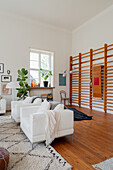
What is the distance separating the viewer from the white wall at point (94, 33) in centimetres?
534

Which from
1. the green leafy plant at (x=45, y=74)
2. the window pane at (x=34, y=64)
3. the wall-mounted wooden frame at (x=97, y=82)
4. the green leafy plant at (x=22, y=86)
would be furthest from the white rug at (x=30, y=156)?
the window pane at (x=34, y=64)

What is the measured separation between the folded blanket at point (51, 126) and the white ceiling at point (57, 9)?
4.64 m

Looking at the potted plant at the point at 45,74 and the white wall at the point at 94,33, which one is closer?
the white wall at the point at 94,33

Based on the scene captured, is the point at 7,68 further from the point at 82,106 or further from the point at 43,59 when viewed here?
the point at 82,106

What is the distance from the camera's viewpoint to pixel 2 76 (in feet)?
18.6

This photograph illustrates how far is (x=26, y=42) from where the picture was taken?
6270 mm

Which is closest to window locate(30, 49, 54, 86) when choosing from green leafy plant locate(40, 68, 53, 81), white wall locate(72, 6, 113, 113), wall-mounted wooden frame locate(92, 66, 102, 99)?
green leafy plant locate(40, 68, 53, 81)

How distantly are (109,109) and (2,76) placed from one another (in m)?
4.78

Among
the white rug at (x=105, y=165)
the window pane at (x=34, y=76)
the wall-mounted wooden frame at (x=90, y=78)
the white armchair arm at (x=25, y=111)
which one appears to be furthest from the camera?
the window pane at (x=34, y=76)

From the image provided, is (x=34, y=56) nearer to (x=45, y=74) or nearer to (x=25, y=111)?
(x=45, y=74)

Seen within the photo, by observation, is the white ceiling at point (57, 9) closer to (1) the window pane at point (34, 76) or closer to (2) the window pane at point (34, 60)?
(2) the window pane at point (34, 60)

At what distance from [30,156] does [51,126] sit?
573 millimetres

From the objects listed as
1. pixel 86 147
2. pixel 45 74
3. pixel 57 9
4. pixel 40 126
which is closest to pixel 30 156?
pixel 40 126

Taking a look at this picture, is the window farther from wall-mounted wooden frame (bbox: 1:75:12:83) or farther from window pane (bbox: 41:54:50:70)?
wall-mounted wooden frame (bbox: 1:75:12:83)
